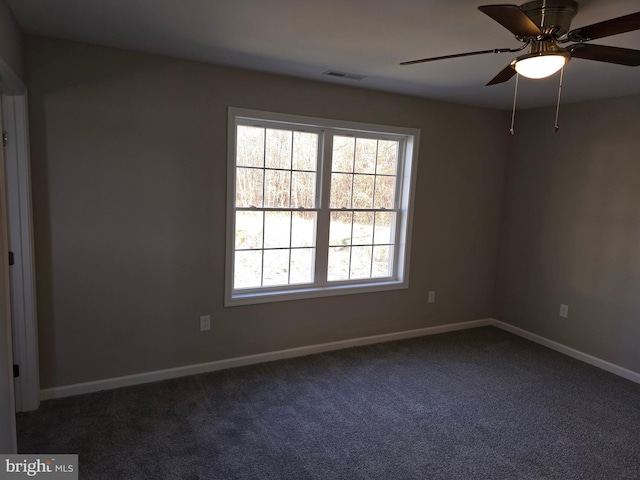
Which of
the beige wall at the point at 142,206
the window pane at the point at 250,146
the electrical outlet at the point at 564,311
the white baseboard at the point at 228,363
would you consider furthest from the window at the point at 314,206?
the electrical outlet at the point at 564,311

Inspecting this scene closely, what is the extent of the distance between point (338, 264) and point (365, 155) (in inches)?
40.8

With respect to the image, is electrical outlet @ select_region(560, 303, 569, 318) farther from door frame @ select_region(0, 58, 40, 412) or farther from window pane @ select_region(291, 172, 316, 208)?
door frame @ select_region(0, 58, 40, 412)

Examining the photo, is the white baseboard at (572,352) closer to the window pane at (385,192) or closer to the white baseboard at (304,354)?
the white baseboard at (304,354)

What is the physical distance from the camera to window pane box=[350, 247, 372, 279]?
13.2ft

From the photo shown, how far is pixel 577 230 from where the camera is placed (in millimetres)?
3975

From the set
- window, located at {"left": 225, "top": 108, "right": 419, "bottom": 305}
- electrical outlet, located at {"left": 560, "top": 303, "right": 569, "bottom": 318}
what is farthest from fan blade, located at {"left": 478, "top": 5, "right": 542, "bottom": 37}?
electrical outlet, located at {"left": 560, "top": 303, "right": 569, "bottom": 318}

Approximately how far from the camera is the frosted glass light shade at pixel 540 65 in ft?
5.60

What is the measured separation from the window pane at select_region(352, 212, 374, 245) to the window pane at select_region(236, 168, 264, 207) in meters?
0.97

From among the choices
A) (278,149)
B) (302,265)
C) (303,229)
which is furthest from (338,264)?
(278,149)

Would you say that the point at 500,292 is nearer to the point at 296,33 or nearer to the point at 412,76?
the point at 412,76

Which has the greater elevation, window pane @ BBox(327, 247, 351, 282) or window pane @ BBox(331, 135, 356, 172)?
window pane @ BBox(331, 135, 356, 172)

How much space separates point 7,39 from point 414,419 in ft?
10.4

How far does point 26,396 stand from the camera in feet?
8.93

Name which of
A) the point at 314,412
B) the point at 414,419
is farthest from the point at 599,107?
the point at 314,412
